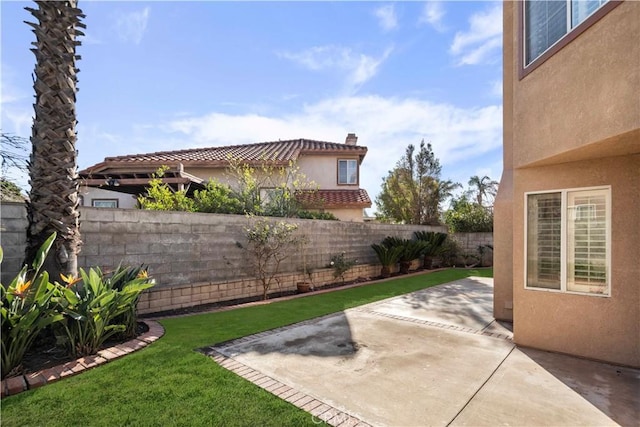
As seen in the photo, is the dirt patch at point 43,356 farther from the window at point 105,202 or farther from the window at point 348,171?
the window at point 348,171

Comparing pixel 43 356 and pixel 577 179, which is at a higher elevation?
pixel 577 179

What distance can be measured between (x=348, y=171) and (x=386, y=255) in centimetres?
839

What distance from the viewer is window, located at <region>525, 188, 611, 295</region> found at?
17.5ft

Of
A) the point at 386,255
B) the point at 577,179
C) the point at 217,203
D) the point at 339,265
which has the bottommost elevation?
the point at 339,265


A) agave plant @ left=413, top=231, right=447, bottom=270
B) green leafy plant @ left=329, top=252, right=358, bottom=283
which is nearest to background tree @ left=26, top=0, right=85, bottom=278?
green leafy plant @ left=329, top=252, right=358, bottom=283

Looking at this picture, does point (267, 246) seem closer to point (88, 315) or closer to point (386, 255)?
point (88, 315)

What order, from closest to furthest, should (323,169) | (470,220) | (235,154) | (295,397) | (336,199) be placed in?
1. (295,397)
2. (336,199)
3. (235,154)
4. (323,169)
5. (470,220)

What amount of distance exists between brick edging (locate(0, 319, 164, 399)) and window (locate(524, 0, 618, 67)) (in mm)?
9176

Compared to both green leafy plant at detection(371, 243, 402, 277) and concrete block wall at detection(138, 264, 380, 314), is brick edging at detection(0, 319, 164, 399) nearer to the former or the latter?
concrete block wall at detection(138, 264, 380, 314)

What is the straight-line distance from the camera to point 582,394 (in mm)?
4137

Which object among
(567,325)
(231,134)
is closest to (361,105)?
(231,134)

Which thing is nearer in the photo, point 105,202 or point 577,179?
point 577,179

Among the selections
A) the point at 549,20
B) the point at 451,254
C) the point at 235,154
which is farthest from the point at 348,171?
the point at 549,20

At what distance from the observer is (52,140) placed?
544 centimetres
